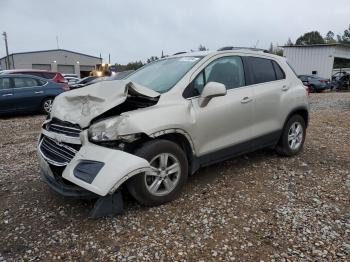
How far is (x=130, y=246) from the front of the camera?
3.13m

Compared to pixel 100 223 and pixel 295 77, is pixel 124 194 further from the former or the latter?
pixel 295 77

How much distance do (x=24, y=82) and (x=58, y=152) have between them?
8777 millimetres

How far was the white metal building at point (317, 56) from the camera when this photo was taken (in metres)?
30.6

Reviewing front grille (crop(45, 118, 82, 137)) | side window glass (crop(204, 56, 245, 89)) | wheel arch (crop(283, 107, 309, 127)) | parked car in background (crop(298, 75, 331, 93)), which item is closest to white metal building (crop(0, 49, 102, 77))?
parked car in background (crop(298, 75, 331, 93))

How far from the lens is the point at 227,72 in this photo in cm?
457

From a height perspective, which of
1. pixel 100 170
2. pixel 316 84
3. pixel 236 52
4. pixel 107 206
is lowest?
pixel 316 84

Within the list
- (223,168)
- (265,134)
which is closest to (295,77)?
(265,134)

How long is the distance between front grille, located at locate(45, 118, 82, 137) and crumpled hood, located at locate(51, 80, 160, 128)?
2.1 inches

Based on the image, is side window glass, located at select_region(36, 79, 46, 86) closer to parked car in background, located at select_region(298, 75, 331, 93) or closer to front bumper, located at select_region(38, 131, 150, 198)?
front bumper, located at select_region(38, 131, 150, 198)

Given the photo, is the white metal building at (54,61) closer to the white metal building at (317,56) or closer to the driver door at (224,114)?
Result: the white metal building at (317,56)

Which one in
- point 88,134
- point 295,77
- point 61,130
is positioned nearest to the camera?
point 88,134

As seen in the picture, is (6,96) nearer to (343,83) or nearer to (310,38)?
(343,83)

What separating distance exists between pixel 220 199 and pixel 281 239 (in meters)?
0.97

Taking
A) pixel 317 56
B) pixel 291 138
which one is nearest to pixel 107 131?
pixel 291 138
